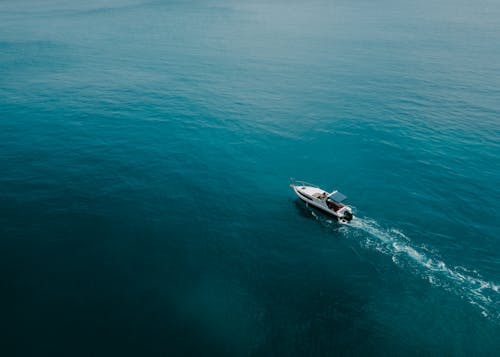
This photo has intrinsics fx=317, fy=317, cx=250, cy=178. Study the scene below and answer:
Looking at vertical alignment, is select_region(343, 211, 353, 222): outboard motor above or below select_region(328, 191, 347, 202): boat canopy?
below

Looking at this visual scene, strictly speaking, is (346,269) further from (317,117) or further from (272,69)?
(272,69)

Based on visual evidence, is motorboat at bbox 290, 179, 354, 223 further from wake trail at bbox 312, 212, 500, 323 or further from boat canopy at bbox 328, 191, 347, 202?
wake trail at bbox 312, 212, 500, 323

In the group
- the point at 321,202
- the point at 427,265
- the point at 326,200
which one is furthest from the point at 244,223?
the point at 427,265

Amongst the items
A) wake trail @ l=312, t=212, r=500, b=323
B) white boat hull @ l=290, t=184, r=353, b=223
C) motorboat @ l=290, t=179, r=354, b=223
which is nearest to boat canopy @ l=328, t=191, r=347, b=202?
motorboat @ l=290, t=179, r=354, b=223

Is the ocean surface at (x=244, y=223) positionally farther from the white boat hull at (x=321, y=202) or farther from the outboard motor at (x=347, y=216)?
the white boat hull at (x=321, y=202)

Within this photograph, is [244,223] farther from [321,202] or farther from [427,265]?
[427,265]
